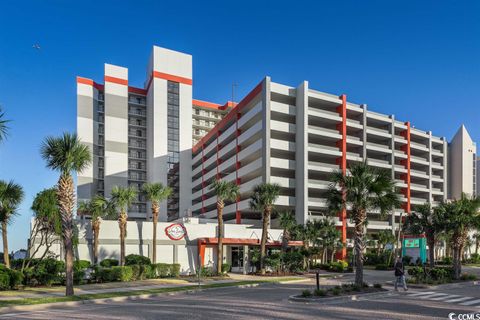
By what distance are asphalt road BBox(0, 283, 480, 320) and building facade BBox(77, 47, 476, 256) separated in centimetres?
3695

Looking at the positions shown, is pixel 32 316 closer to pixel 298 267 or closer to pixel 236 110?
pixel 298 267

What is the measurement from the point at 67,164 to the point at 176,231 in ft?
69.4

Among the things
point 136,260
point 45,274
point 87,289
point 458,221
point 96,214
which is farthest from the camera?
point 96,214

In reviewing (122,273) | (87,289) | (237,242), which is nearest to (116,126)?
(237,242)

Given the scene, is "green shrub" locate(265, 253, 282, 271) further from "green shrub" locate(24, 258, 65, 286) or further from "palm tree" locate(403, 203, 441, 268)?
"green shrub" locate(24, 258, 65, 286)

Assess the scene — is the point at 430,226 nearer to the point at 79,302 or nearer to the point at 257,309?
the point at 257,309

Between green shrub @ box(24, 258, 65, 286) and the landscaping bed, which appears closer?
the landscaping bed

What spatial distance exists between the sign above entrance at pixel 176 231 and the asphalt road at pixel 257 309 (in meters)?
19.9

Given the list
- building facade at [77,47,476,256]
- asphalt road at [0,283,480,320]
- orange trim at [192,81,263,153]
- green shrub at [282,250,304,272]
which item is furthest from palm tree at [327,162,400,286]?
orange trim at [192,81,263,153]

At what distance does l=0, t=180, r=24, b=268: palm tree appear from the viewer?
31969 millimetres

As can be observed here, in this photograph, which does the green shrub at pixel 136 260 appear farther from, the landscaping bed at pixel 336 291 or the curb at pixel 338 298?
the curb at pixel 338 298

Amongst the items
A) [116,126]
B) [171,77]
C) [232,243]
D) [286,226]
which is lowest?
[232,243]

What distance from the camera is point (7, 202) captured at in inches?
1264

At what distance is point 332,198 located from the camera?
86.2ft
